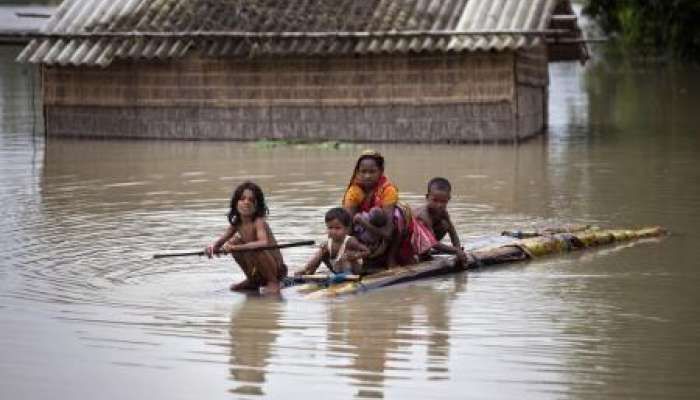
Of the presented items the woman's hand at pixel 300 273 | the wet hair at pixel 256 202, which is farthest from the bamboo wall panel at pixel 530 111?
the wet hair at pixel 256 202

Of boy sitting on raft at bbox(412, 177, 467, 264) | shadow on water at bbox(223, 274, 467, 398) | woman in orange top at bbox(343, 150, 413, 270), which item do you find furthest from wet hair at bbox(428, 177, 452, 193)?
shadow on water at bbox(223, 274, 467, 398)

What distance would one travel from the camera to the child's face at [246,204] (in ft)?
29.7

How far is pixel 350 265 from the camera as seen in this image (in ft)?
30.7

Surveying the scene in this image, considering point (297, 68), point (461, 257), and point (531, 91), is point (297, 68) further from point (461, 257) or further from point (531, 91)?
point (461, 257)

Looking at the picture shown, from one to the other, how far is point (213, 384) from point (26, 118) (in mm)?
20965

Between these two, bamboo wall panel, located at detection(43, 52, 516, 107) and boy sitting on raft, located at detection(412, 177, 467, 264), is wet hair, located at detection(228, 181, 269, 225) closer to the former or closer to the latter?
boy sitting on raft, located at detection(412, 177, 467, 264)

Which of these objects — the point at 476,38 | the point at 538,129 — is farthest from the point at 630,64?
the point at 476,38

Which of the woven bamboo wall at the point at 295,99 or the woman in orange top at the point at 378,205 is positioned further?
the woven bamboo wall at the point at 295,99

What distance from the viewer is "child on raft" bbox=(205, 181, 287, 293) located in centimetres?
902

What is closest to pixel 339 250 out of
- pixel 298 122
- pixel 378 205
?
pixel 378 205

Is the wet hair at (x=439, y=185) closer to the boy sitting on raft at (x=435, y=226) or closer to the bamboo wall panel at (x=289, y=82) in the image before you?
the boy sitting on raft at (x=435, y=226)

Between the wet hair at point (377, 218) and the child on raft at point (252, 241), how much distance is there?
718 millimetres

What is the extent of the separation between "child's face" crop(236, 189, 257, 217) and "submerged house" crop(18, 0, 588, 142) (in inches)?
422

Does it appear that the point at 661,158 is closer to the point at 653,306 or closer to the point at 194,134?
the point at 194,134
